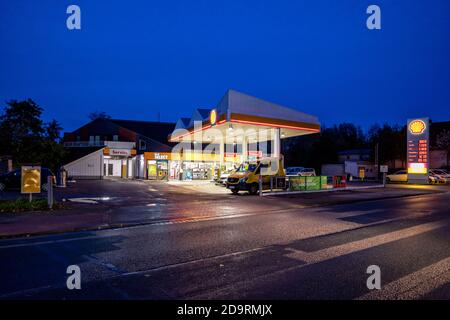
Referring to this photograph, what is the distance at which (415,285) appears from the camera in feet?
16.5

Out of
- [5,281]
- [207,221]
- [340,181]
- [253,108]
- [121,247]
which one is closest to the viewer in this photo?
[5,281]

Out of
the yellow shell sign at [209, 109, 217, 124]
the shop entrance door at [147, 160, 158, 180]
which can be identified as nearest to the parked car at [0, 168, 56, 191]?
the yellow shell sign at [209, 109, 217, 124]

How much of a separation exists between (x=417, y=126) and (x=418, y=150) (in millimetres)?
2563

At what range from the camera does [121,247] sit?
7.48m

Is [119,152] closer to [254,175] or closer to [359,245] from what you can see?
[254,175]

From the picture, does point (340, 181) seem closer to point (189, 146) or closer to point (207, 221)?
point (207, 221)

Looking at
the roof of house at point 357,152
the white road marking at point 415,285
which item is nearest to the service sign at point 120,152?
the roof of house at point 357,152

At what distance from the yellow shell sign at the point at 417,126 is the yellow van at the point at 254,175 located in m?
20.9

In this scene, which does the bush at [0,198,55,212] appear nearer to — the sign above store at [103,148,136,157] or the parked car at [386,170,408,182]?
the sign above store at [103,148,136,157]

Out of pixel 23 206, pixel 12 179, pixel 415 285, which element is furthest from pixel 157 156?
pixel 415 285

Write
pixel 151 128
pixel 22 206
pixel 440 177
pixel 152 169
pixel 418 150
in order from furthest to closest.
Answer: pixel 151 128
pixel 152 169
pixel 440 177
pixel 418 150
pixel 22 206

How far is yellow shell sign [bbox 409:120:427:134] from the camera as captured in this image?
34.4 m
